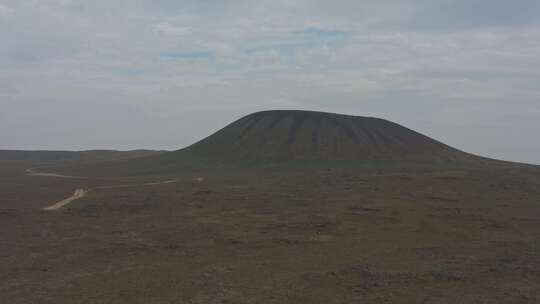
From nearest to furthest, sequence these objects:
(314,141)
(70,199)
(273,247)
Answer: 1. (273,247)
2. (70,199)
3. (314,141)

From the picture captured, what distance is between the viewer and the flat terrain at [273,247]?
1548cm

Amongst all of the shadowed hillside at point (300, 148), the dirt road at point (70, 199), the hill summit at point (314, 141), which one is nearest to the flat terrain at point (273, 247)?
the dirt road at point (70, 199)

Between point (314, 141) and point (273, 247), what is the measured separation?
63868 mm

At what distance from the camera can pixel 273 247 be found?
857 inches

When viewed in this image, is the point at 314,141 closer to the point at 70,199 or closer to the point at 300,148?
the point at 300,148

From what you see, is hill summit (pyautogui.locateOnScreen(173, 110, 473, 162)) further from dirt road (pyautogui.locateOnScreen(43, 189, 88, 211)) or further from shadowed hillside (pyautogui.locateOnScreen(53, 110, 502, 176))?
dirt road (pyautogui.locateOnScreen(43, 189, 88, 211))

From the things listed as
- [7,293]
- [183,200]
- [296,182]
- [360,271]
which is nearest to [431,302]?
[360,271]

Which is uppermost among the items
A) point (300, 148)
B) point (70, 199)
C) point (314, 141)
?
point (314, 141)

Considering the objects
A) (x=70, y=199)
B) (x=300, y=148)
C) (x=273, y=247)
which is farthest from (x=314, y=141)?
(x=273, y=247)

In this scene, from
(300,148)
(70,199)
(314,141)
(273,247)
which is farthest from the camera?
(314,141)

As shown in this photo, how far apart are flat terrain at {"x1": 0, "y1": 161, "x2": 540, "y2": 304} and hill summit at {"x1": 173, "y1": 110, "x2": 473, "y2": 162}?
38932mm

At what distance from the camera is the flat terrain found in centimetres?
1548

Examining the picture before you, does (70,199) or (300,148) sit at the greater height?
(300,148)

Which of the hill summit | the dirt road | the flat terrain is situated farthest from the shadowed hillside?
the flat terrain
